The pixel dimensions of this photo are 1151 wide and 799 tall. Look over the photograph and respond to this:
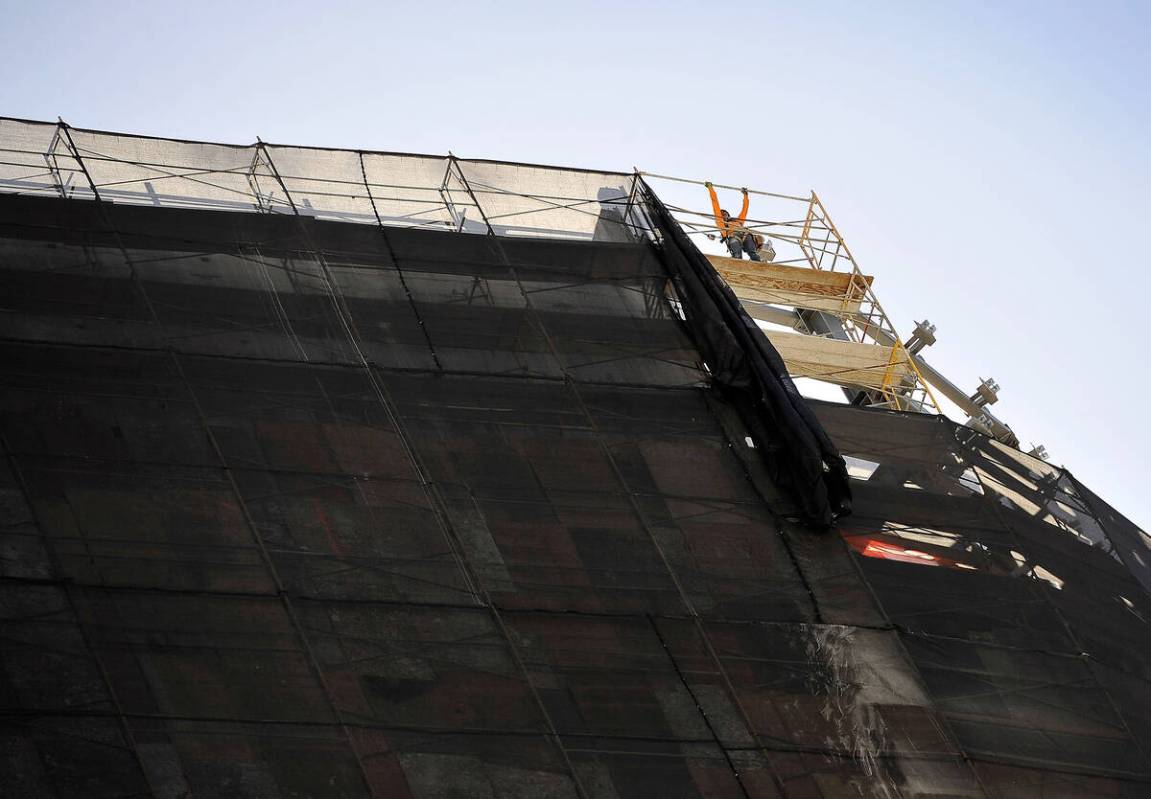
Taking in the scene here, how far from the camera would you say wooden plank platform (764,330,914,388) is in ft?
55.0

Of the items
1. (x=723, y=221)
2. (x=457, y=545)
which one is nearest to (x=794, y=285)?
(x=723, y=221)

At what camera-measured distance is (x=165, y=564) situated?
1001 cm

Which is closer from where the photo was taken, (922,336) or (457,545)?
(457,545)

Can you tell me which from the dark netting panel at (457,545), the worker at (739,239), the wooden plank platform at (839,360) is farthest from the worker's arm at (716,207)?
the dark netting panel at (457,545)

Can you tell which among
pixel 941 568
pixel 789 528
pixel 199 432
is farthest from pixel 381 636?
pixel 941 568

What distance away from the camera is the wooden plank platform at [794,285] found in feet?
60.4

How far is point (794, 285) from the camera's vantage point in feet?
61.5

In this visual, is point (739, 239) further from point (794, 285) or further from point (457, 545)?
point (457, 545)

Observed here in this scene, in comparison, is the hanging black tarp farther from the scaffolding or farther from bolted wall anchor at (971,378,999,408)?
bolted wall anchor at (971,378,999,408)

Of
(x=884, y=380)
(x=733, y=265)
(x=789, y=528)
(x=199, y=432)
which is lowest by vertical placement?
(x=789, y=528)

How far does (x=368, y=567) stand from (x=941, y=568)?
6055mm

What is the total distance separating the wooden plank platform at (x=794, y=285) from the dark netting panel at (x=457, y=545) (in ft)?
13.1

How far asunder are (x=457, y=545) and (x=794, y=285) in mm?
9609

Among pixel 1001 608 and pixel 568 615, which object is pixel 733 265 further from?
pixel 568 615
